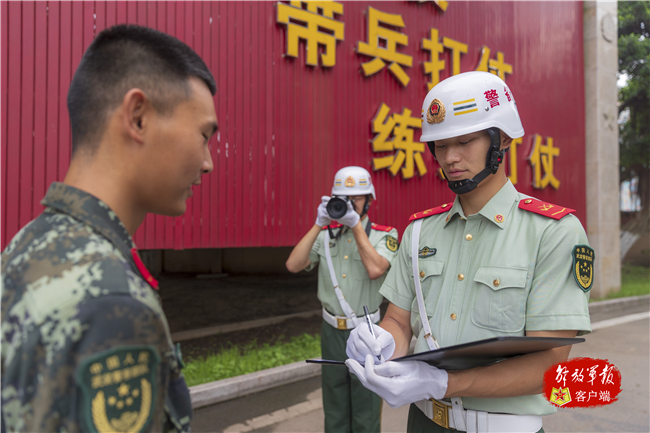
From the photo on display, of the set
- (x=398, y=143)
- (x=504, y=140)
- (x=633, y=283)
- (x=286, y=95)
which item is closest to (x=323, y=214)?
(x=504, y=140)

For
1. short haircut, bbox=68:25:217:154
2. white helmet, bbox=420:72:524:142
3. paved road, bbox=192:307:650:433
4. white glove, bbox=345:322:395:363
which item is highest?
white helmet, bbox=420:72:524:142

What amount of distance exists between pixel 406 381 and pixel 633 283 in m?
14.0

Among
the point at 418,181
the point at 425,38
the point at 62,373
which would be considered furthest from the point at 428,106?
the point at 425,38

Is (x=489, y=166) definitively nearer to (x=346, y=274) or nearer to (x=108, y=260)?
(x=108, y=260)

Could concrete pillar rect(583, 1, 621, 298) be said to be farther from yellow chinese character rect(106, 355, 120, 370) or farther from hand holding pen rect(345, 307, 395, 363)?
yellow chinese character rect(106, 355, 120, 370)

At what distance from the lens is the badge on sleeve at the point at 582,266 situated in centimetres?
134

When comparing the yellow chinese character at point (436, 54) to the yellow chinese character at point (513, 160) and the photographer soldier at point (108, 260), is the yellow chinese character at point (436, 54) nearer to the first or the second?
the yellow chinese character at point (513, 160)

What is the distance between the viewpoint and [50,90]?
12.2 feet

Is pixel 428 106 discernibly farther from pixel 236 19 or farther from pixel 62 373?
pixel 236 19

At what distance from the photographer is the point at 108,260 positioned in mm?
736

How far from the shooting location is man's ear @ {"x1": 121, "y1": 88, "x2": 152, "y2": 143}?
851 mm

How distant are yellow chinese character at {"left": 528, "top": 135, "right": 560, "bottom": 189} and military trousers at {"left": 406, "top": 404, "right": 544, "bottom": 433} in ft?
26.4

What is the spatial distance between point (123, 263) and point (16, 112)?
12.7 ft

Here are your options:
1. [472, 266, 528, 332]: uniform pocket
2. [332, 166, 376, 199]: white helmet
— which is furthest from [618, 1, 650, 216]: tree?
[472, 266, 528, 332]: uniform pocket
